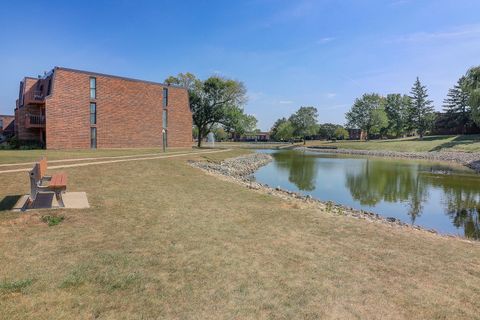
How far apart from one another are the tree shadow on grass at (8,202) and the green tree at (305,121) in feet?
279

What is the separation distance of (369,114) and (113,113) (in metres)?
65.3

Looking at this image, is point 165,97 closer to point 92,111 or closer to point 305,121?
point 92,111

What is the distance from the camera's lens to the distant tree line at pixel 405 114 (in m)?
66.1

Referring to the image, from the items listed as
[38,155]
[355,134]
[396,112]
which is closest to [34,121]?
[38,155]

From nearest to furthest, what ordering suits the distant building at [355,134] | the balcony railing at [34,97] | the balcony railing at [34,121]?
the balcony railing at [34,121] → the balcony railing at [34,97] → the distant building at [355,134]

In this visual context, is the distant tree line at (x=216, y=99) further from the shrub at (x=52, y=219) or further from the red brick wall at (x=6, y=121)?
the shrub at (x=52, y=219)

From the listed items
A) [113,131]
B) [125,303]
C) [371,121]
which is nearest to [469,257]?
[125,303]

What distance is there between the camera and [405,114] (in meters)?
80.4

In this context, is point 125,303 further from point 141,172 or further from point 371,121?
point 371,121

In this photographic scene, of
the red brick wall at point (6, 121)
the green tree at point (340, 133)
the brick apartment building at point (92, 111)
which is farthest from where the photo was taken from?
the green tree at point (340, 133)

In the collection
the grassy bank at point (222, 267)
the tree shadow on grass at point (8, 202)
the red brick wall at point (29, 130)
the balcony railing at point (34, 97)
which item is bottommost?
the grassy bank at point (222, 267)

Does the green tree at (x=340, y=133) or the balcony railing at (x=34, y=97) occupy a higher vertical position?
the balcony railing at (x=34, y=97)

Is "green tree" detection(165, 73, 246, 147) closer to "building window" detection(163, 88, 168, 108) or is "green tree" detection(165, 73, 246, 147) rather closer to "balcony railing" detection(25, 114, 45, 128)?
"building window" detection(163, 88, 168, 108)

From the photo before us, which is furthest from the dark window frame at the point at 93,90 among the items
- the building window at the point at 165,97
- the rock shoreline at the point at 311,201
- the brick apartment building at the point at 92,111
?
the rock shoreline at the point at 311,201
